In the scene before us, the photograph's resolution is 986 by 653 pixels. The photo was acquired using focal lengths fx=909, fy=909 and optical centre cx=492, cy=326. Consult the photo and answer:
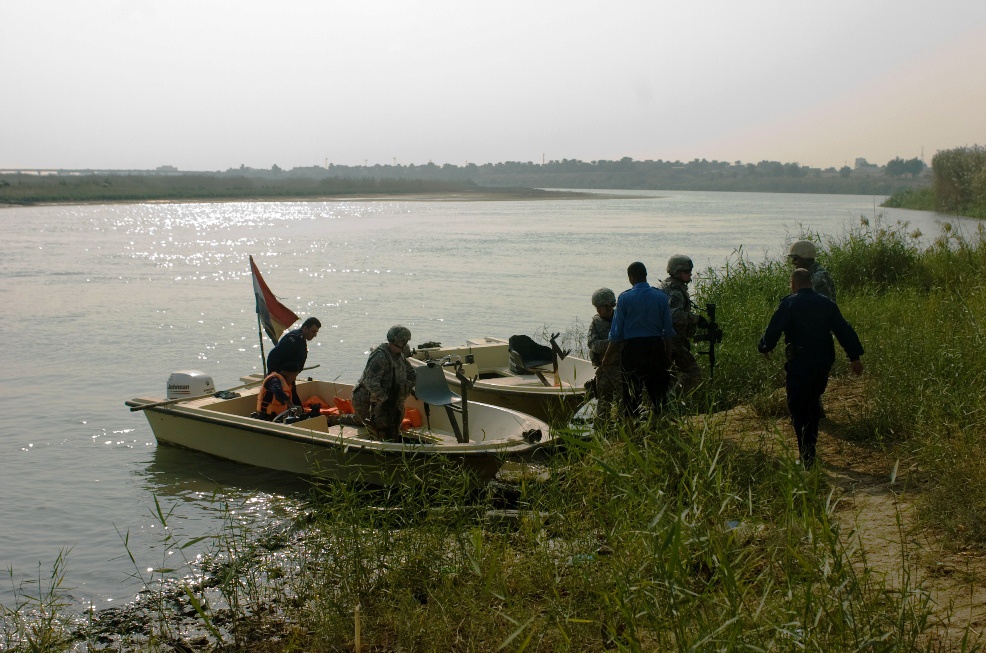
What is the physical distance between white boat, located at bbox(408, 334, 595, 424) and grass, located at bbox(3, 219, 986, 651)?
2.75 meters

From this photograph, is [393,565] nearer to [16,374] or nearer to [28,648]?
[28,648]

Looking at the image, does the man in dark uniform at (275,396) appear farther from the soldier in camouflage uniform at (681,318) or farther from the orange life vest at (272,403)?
the soldier in camouflage uniform at (681,318)

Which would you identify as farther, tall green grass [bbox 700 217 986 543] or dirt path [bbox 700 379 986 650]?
tall green grass [bbox 700 217 986 543]

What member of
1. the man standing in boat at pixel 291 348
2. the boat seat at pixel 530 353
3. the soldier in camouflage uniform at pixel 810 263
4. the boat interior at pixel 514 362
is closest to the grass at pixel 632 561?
the soldier in camouflage uniform at pixel 810 263

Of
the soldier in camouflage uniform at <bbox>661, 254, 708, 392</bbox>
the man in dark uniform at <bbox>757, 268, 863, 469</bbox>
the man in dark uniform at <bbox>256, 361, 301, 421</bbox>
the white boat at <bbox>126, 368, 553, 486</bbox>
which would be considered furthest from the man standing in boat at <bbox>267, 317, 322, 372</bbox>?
the man in dark uniform at <bbox>757, 268, 863, 469</bbox>

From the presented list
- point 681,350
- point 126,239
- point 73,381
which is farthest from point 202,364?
point 126,239

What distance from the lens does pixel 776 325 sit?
6.96 meters

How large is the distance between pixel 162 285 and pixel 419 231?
1138 inches

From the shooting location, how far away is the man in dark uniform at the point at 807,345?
6.87 metres

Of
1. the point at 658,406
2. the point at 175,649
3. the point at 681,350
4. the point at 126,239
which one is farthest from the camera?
the point at 126,239

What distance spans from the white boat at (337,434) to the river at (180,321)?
406 millimetres

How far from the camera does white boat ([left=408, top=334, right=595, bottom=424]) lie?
1126cm

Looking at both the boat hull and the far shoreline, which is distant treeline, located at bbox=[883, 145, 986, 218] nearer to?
the boat hull

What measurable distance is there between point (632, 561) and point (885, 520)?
2182 millimetres
